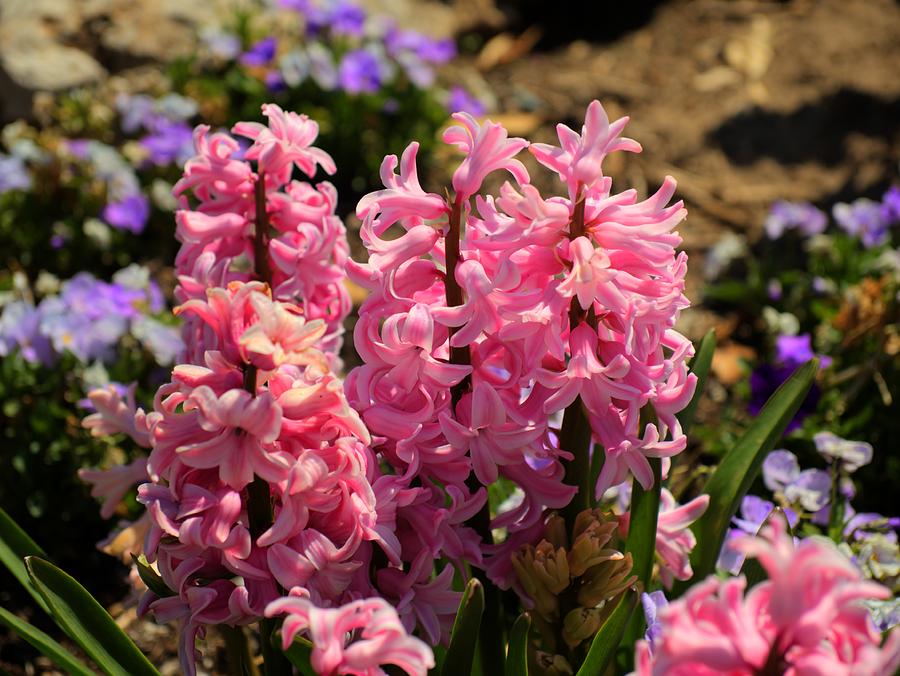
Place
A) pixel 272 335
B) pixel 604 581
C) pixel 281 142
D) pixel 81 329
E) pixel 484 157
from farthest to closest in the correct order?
pixel 81 329 → pixel 281 142 → pixel 604 581 → pixel 484 157 → pixel 272 335

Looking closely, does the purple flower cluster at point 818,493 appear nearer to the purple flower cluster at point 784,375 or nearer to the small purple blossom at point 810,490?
the small purple blossom at point 810,490

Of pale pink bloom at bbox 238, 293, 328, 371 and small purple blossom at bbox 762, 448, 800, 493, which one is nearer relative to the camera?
pale pink bloom at bbox 238, 293, 328, 371

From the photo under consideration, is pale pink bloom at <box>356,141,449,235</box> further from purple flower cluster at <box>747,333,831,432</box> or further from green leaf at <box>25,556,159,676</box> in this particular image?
purple flower cluster at <box>747,333,831,432</box>

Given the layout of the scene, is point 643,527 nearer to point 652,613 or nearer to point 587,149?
point 652,613

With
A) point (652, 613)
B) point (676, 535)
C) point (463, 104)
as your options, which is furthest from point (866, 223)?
point (652, 613)

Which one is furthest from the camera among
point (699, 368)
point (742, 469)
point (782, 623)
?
point (699, 368)

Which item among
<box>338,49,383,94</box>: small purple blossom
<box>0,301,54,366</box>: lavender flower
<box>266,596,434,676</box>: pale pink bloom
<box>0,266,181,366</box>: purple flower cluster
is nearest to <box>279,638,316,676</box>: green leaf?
<box>266,596,434,676</box>: pale pink bloom

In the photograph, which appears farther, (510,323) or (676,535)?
(676,535)

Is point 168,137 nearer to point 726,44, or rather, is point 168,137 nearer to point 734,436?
point 734,436
